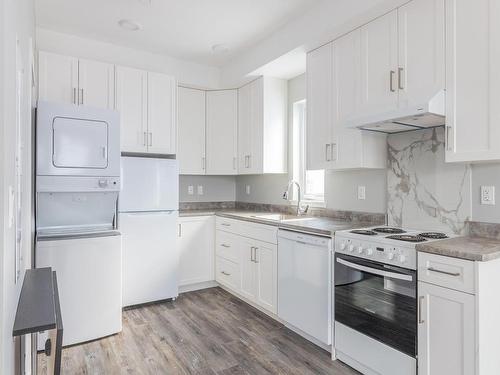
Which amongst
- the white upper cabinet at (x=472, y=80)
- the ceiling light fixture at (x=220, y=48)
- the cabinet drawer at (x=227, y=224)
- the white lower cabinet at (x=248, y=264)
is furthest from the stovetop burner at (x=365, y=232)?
the ceiling light fixture at (x=220, y=48)

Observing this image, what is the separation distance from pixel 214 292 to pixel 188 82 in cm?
254

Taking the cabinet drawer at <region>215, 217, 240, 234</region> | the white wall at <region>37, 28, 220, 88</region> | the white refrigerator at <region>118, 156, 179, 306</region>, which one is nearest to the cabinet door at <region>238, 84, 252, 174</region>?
the white wall at <region>37, 28, 220, 88</region>

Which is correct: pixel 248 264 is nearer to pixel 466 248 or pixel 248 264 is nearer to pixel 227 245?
pixel 227 245

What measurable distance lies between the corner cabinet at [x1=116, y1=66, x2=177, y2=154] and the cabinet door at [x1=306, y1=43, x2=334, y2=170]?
5.18 feet

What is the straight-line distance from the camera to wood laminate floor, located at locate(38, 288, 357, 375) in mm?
2301

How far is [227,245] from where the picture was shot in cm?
370

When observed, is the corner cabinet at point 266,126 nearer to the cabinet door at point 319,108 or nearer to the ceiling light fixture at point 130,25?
the cabinet door at point 319,108

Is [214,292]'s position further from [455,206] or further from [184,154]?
[455,206]

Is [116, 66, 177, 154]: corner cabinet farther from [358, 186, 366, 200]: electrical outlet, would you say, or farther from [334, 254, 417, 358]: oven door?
[334, 254, 417, 358]: oven door

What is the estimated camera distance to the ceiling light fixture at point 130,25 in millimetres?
3096

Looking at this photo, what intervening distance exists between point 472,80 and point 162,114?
2.85 metres

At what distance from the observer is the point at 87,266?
269 centimetres

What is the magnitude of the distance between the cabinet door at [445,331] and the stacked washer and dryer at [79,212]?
2.30m

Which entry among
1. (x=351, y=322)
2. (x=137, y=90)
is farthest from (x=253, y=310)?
(x=137, y=90)
